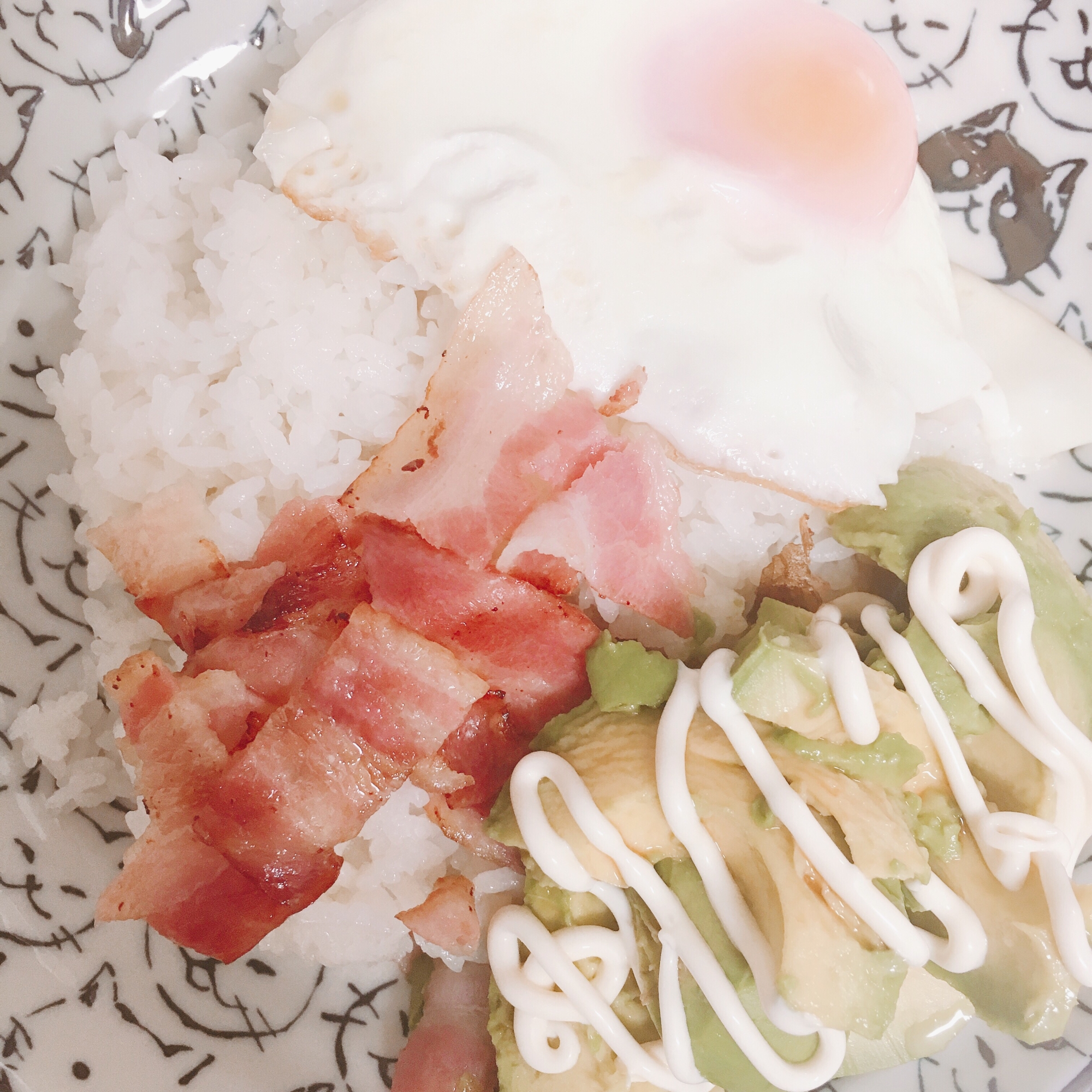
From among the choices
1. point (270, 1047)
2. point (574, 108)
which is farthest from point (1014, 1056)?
point (574, 108)

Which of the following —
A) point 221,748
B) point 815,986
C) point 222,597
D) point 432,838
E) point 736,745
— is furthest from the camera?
point 432,838

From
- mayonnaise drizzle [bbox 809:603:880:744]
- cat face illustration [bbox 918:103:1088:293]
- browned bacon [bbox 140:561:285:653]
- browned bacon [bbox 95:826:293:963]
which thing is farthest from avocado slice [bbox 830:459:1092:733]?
browned bacon [bbox 95:826:293:963]

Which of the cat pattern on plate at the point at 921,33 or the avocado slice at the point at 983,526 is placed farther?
the cat pattern on plate at the point at 921,33

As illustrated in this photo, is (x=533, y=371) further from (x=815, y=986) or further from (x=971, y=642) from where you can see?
(x=815, y=986)

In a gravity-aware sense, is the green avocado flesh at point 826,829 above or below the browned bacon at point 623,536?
below

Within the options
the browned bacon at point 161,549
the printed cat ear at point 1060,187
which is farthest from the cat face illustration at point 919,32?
the browned bacon at point 161,549

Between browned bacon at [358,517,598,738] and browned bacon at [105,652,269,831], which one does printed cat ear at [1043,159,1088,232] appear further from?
browned bacon at [105,652,269,831]

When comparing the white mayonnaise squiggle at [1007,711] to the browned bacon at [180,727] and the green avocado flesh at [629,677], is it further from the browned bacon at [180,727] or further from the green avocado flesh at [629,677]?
the browned bacon at [180,727]
